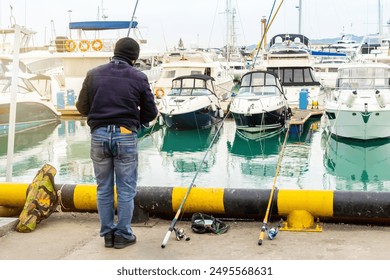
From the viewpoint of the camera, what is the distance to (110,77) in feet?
16.0

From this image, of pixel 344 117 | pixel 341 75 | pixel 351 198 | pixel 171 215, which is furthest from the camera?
pixel 341 75

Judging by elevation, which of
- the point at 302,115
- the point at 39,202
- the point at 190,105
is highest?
the point at 39,202

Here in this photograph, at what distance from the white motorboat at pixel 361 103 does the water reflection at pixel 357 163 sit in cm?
34

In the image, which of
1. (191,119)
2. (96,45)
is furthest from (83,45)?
(191,119)

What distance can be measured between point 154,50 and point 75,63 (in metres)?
5.83

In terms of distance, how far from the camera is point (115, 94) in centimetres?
485

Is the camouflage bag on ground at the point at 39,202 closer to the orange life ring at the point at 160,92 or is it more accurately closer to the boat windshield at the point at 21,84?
the boat windshield at the point at 21,84

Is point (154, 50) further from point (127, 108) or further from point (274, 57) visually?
point (127, 108)

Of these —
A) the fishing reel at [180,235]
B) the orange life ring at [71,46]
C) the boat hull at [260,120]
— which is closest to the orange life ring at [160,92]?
the orange life ring at [71,46]

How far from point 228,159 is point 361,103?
4644 millimetres

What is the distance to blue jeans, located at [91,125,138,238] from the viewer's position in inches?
192

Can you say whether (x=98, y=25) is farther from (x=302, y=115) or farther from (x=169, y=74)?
(x=302, y=115)
